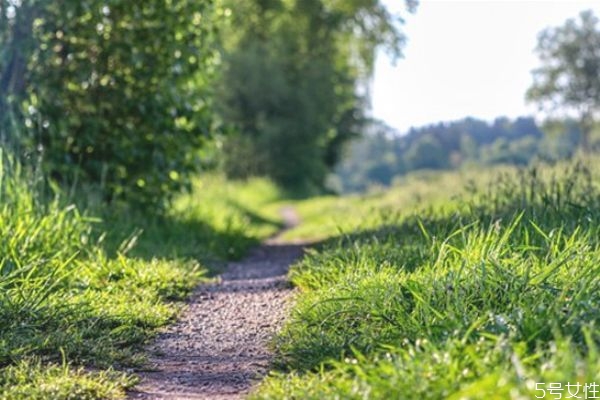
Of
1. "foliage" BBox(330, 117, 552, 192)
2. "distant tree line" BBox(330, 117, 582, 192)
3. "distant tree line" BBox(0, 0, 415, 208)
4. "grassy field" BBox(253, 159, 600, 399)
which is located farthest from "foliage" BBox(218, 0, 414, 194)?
"grassy field" BBox(253, 159, 600, 399)

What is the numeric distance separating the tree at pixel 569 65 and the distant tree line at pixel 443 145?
5.56 ft

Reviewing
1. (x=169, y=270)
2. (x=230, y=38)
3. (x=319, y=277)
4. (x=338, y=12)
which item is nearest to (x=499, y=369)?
(x=319, y=277)

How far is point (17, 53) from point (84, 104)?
1.20 meters

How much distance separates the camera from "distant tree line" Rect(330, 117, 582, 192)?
50644 millimetres

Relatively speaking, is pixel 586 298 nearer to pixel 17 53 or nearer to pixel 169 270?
pixel 169 270

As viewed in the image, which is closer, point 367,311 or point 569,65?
point 367,311

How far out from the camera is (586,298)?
4152 mm

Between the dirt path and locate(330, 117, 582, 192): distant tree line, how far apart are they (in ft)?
57.6

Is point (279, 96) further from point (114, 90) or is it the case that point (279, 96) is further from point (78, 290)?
point (78, 290)

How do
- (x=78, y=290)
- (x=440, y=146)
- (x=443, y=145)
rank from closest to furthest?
(x=78, y=290) → (x=443, y=145) → (x=440, y=146)

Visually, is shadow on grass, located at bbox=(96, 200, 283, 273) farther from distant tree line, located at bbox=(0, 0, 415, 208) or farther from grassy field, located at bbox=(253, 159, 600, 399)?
grassy field, located at bbox=(253, 159, 600, 399)

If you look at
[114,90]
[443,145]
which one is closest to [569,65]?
[443,145]

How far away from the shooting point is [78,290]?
19.3 ft

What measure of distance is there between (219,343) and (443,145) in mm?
79504
